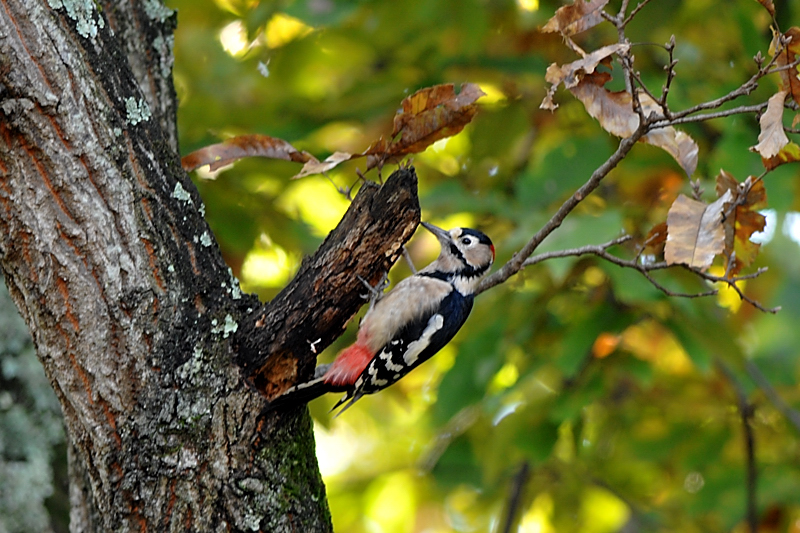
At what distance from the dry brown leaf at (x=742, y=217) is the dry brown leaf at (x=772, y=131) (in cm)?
33

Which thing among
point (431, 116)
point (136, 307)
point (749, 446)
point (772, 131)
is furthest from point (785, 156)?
point (749, 446)

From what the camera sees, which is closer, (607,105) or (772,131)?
(772,131)

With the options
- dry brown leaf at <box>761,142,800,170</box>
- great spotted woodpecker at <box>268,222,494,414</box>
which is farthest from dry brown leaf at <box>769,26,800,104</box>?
great spotted woodpecker at <box>268,222,494,414</box>

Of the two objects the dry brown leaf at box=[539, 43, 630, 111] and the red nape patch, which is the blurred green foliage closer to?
the red nape patch

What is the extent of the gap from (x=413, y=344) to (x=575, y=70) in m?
1.79

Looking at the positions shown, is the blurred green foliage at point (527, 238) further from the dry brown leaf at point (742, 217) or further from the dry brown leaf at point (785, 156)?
the dry brown leaf at point (785, 156)

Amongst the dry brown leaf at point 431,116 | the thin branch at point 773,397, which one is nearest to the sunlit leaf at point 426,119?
the dry brown leaf at point 431,116

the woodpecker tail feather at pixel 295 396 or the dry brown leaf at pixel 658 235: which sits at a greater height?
the dry brown leaf at pixel 658 235

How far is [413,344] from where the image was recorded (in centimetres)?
366

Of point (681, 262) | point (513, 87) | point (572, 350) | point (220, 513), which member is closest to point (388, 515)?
point (572, 350)

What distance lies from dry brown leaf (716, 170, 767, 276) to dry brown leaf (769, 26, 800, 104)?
13.0 inches

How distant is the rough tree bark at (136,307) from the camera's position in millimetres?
2193

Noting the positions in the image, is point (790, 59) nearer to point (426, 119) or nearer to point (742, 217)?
point (742, 217)

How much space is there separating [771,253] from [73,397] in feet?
13.9
